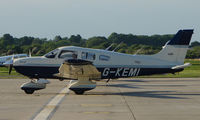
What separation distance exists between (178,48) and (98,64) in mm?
3732

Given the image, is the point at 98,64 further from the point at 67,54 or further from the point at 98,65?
the point at 67,54

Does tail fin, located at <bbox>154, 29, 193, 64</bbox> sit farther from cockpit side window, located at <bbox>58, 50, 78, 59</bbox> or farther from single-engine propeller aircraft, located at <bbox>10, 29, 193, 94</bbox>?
cockpit side window, located at <bbox>58, 50, 78, 59</bbox>

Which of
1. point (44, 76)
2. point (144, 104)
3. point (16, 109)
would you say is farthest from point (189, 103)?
point (44, 76)

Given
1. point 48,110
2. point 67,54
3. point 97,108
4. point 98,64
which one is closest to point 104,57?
point 98,64

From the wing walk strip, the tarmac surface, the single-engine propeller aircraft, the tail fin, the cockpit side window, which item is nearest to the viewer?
the wing walk strip

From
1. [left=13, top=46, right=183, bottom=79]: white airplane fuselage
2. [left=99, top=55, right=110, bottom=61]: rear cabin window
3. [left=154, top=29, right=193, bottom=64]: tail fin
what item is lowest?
[left=13, top=46, right=183, bottom=79]: white airplane fuselage

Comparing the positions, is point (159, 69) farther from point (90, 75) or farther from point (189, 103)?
point (189, 103)

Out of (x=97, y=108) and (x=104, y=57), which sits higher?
(x=104, y=57)

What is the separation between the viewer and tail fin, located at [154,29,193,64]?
17.0 meters

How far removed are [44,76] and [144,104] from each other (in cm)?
588

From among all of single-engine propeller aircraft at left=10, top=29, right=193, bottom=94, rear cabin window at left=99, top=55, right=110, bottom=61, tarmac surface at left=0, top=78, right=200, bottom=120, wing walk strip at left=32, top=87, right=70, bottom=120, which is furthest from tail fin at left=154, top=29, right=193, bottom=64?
wing walk strip at left=32, top=87, right=70, bottom=120

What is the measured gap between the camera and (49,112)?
1086 cm

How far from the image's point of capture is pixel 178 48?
1714 centimetres

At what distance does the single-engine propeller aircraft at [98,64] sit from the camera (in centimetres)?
1619
